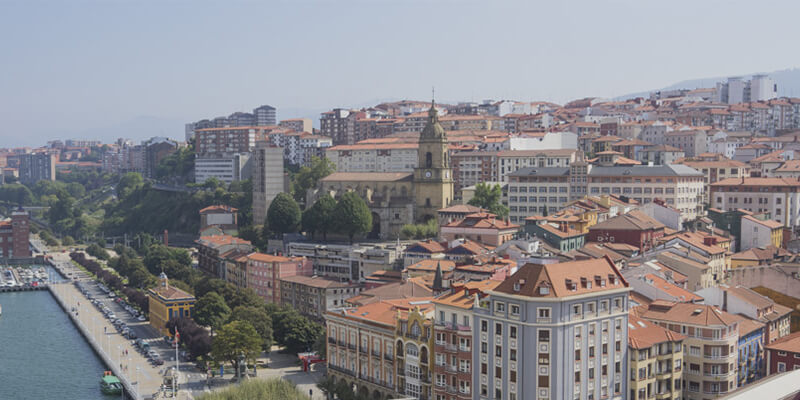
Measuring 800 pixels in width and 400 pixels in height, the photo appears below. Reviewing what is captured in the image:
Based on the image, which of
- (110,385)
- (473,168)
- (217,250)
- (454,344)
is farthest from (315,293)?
(473,168)

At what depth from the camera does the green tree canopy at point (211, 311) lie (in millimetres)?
37938

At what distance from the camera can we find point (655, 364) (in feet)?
76.9

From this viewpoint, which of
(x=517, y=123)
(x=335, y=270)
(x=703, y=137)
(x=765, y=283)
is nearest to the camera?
(x=765, y=283)

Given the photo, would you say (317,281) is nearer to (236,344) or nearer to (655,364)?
(236,344)

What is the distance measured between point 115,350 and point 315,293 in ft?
28.7

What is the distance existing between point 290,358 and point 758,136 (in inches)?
1843

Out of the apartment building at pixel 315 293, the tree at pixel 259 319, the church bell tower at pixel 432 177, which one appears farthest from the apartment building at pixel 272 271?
the church bell tower at pixel 432 177

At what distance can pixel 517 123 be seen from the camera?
242ft

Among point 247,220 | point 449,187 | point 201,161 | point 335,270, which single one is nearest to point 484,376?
point 335,270

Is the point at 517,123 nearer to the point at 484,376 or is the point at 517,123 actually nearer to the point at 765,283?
the point at 765,283

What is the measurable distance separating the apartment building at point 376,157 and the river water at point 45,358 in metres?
21.2

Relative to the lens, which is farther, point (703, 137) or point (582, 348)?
point (703, 137)

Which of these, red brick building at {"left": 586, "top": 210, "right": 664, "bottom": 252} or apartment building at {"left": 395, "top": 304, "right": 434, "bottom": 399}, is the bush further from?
red brick building at {"left": 586, "top": 210, "right": 664, "bottom": 252}

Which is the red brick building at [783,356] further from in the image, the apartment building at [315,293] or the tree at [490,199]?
the tree at [490,199]
